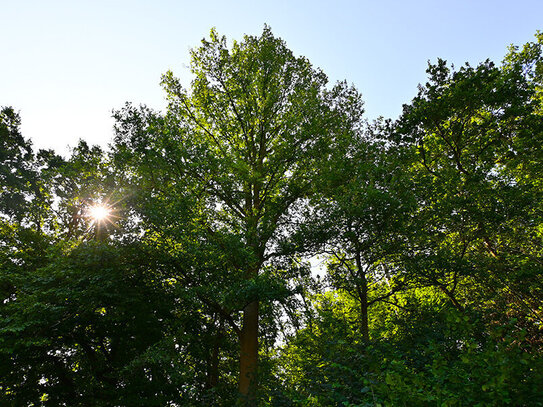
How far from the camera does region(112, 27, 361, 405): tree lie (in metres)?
11.1

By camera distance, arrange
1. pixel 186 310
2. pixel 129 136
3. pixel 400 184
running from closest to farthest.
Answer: pixel 400 184 → pixel 186 310 → pixel 129 136

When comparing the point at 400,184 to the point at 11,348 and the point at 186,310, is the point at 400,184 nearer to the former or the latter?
the point at 186,310

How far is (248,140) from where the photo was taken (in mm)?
14289

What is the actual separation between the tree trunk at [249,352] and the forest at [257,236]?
0.17ft

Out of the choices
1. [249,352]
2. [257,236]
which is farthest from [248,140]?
[249,352]

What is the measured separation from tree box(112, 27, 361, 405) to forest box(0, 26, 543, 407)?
0.09 m

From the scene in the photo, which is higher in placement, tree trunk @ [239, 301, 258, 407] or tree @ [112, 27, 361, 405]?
tree @ [112, 27, 361, 405]

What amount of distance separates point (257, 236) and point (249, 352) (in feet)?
13.9

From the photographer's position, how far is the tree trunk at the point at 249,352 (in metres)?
9.81

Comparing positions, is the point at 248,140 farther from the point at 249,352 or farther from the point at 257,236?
the point at 249,352

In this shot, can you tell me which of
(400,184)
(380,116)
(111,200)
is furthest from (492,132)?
(111,200)

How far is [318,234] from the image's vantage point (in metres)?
10.7

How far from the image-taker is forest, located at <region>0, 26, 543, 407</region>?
966 centimetres

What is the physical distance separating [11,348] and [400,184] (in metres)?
12.7
